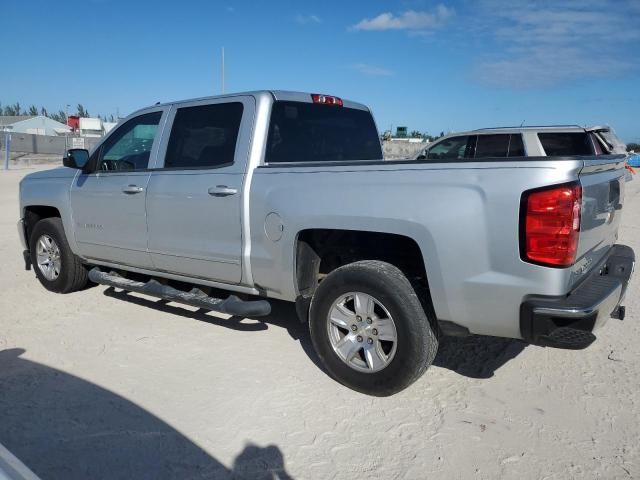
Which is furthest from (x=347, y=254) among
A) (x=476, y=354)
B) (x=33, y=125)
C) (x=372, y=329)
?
(x=33, y=125)

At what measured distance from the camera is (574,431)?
3088 mm

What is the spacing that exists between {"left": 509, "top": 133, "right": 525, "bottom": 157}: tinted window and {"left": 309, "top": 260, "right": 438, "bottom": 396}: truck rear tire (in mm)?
7104

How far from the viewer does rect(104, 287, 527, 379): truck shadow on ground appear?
158 inches

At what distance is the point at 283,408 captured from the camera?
3.36m

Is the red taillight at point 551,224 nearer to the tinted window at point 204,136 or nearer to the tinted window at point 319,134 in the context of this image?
the tinted window at point 319,134

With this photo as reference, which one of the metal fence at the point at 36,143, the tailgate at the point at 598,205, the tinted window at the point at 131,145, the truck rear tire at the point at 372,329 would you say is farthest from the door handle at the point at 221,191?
the metal fence at the point at 36,143

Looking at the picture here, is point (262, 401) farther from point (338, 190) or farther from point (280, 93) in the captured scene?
point (280, 93)

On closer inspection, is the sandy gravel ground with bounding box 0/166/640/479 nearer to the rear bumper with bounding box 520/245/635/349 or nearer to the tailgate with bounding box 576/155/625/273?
the rear bumper with bounding box 520/245/635/349

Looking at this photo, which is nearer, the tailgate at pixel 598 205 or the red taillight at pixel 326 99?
the tailgate at pixel 598 205

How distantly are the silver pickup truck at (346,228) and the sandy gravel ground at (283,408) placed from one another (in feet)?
1.21

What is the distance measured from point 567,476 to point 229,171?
2939 mm

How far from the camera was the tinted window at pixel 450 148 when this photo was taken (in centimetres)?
1062

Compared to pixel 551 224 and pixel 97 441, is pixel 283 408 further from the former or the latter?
pixel 551 224

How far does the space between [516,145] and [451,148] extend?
4.98 feet
